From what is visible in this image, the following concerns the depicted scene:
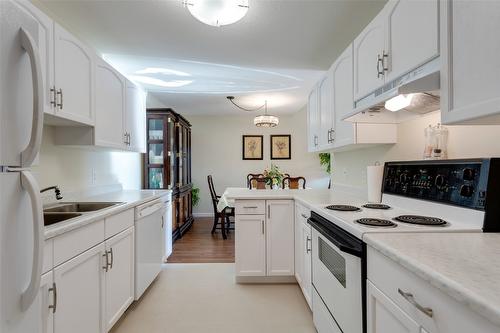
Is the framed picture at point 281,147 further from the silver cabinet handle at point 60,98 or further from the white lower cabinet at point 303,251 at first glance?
the silver cabinet handle at point 60,98

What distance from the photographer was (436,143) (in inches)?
59.5

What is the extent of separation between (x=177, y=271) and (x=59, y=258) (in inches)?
74.4

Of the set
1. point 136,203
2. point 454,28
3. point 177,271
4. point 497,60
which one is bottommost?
point 177,271

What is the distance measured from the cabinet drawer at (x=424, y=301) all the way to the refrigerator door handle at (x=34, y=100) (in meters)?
1.27

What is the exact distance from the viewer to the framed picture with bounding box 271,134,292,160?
6434 mm

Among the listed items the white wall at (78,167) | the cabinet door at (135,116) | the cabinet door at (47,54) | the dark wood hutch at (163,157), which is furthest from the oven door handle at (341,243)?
the dark wood hutch at (163,157)

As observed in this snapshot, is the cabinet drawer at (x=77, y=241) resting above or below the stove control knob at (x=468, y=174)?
below

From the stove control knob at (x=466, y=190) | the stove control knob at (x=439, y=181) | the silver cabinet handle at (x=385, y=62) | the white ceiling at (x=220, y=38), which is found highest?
the white ceiling at (x=220, y=38)

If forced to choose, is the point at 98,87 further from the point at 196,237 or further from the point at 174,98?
the point at 196,237

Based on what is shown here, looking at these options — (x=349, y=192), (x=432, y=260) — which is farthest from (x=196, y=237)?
(x=432, y=260)

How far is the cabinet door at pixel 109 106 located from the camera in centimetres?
220

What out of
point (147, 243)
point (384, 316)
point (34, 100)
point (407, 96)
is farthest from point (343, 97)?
point (147, 243)

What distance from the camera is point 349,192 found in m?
2.74

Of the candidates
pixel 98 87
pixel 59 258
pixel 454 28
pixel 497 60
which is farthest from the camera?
pixel 98 87
